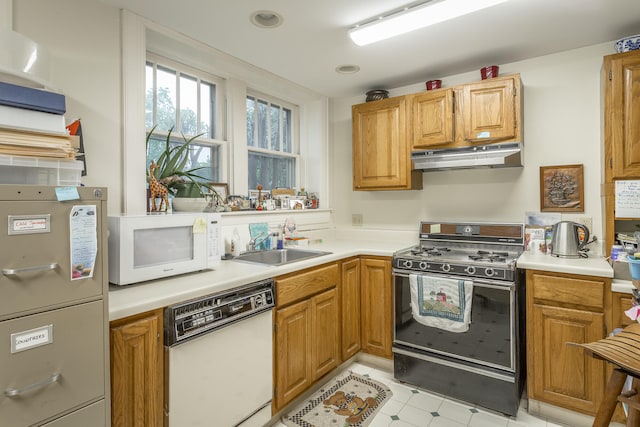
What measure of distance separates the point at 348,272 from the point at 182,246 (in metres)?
1.29

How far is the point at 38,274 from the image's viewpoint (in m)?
1.04

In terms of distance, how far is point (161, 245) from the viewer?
1711mm

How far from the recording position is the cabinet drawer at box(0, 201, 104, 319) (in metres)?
0.98

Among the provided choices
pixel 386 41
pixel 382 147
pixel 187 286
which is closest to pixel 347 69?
pixel 386 41

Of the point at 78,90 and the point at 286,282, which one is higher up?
the point at 78,90

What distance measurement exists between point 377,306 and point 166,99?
2.20 m

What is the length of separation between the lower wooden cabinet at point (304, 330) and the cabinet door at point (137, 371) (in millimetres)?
704

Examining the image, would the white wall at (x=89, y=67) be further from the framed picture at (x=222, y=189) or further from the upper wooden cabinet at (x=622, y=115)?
the upper wooden cabinet at (x=622, y=115)

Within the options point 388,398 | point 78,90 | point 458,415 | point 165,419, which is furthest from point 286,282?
point 78,90

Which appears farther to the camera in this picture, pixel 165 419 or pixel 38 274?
pixel 165 419

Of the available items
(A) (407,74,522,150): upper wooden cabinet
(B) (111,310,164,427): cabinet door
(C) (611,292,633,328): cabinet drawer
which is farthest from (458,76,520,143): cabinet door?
(B) (111,310,164,427): cabinet door

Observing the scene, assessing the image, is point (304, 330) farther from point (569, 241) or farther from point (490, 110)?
point (490, 110)

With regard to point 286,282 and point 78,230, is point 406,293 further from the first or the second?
point 78,230

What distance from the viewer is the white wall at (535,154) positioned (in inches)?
97.1
